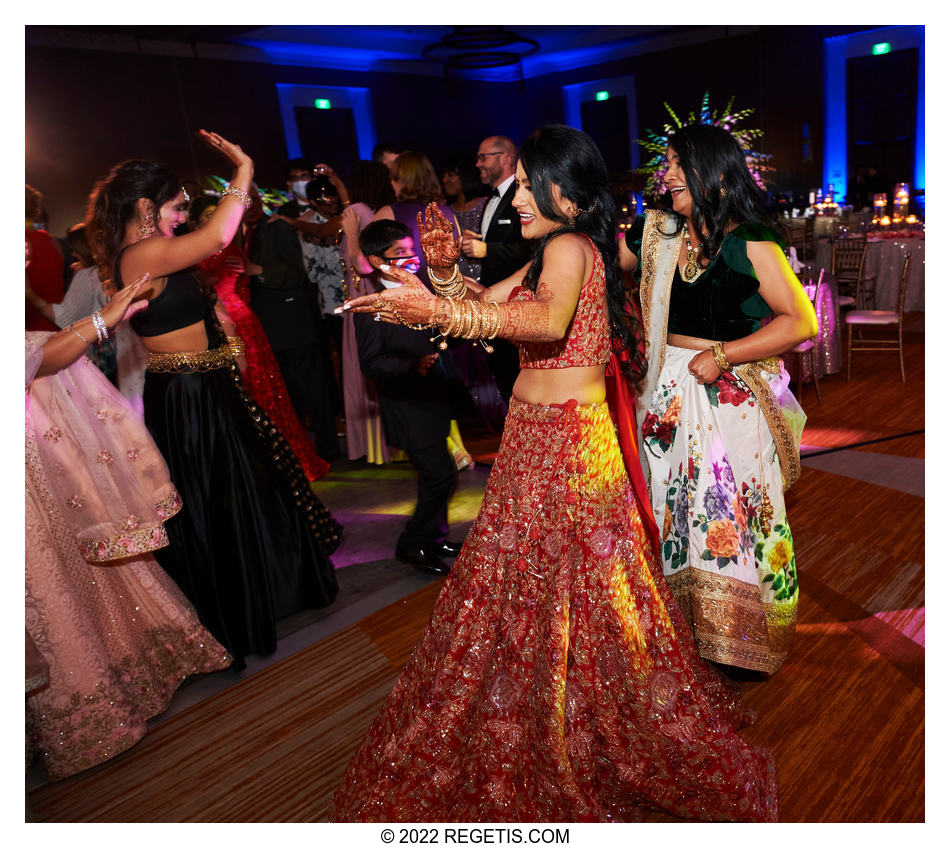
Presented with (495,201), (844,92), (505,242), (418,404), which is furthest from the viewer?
(844,92)

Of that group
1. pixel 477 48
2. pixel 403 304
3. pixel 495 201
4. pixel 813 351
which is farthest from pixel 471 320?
pixel 477 48

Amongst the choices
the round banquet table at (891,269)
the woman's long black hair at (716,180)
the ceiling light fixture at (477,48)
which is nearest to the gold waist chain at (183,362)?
the woman's long black hair at (716,180)

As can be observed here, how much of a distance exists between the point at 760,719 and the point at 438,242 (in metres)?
1.62

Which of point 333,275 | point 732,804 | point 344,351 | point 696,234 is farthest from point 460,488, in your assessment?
point 732,804

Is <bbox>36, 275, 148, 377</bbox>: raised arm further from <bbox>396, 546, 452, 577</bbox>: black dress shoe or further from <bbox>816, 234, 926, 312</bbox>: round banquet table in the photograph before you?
<bbox>816, 234, 926, 312</bbox>: round banquet table

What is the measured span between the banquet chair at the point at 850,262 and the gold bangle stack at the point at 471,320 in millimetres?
6110

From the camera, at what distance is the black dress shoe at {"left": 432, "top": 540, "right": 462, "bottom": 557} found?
10.8 feet

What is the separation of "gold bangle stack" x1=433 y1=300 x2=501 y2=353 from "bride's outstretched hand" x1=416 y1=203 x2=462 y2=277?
A: 43 centimetres

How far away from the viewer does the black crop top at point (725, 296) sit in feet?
7.14

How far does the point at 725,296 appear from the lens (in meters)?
2.23

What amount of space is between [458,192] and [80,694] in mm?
4554

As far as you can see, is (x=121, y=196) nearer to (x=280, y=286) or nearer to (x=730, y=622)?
(x=730, y=622)

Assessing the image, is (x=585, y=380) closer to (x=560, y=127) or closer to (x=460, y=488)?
(x=560, y=127)

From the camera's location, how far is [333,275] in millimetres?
5395
